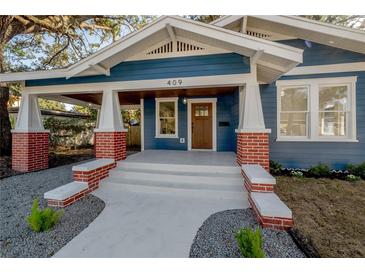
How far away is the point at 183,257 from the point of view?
2223mm

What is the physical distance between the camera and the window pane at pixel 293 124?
20.2ft

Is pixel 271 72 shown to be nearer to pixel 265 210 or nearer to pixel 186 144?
pixel 265 210

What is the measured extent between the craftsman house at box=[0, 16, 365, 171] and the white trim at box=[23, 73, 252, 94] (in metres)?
0.02

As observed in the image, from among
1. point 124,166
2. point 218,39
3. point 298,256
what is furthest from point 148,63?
point 298,256

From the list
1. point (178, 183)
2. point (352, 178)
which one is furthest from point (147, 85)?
point (352, 178)

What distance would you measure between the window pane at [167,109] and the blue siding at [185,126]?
12.3 inches

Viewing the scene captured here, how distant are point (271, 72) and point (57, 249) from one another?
5.52 m

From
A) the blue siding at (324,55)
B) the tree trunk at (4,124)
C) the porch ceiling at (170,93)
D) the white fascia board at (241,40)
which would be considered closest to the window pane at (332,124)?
the blue siding at (324,55)

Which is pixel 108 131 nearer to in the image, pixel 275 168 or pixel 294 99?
pixel 275 168

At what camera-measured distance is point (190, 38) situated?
14.9 feet

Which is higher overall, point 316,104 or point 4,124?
point 316,104

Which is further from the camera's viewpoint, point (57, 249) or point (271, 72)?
point (271, 72)

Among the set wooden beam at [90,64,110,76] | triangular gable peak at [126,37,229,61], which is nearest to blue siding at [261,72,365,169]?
triangular gable peak at [126,37,229,61]

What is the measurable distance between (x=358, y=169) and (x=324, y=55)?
11.5 ft
